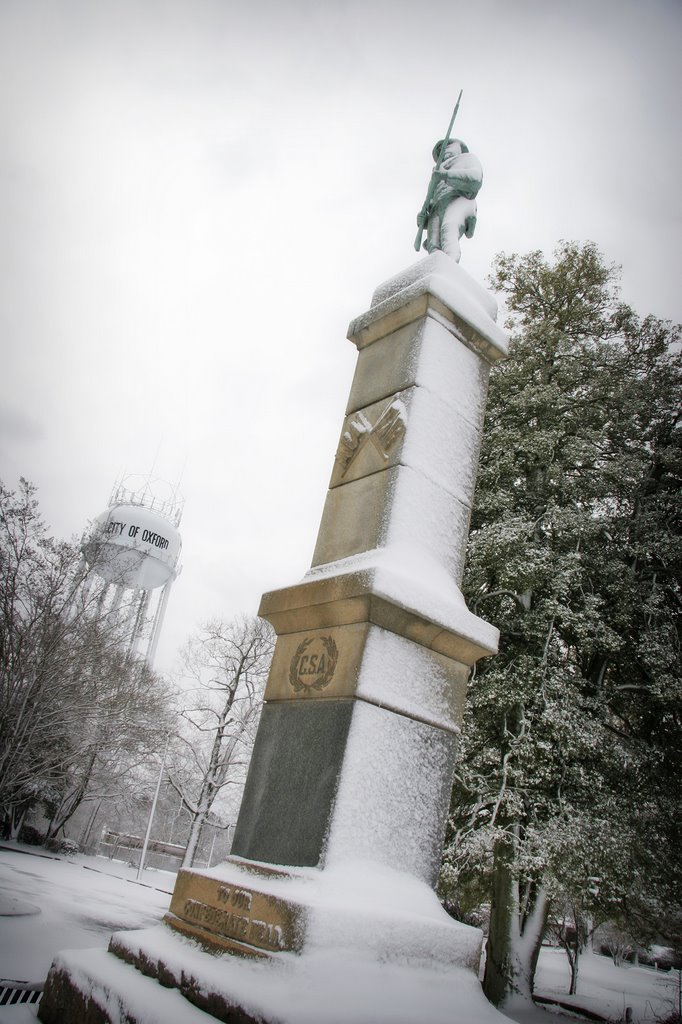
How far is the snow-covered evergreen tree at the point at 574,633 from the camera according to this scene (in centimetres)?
935

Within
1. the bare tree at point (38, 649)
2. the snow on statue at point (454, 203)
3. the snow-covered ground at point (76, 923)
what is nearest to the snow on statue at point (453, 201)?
the snow on statue at point (454, 203)

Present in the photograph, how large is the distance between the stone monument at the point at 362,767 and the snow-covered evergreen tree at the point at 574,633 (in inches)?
281

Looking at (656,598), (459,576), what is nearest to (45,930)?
(459,576)

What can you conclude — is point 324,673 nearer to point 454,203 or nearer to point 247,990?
point 247,990

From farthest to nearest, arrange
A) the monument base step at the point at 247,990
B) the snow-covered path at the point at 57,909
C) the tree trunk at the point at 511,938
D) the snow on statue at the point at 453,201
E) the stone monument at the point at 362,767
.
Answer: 1. the tree trunk at the point at 511,938
2. the snow-covered path at the point at 57,909
3. the snow on statue at the point at 453,201
4. the stone monument at the point at 362,767
5. the monument base step at the point at 247,990

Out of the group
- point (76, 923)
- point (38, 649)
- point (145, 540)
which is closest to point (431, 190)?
point (38, 649)

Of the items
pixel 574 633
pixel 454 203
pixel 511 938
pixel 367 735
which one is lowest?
pixel 511 938

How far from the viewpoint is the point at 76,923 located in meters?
9.40

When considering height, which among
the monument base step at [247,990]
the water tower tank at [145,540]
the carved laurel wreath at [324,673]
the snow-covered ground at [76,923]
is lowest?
the snow-covered ground at [76,923]

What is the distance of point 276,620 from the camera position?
329 centimetres

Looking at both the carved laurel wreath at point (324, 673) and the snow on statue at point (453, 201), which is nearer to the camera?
the carved laurel wreath at point (324, 673)

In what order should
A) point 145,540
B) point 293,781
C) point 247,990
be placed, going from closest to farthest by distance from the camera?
1. point 247,990
2. point 293,781
3. point 145,540

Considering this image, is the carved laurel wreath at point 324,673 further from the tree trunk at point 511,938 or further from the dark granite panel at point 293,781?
the tree trunk at point 511,938

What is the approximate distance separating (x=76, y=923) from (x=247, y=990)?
963 centimetres
